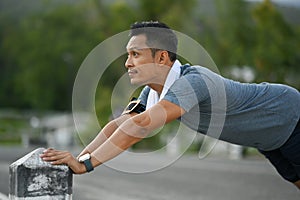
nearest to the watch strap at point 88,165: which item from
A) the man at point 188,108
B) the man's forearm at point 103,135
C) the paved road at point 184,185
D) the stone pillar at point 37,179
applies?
the man at point 188,108

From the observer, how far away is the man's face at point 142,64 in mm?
4254

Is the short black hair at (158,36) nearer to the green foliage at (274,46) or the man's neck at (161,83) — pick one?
the man's neck at (161,83)

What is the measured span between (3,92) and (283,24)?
6094 centimetres

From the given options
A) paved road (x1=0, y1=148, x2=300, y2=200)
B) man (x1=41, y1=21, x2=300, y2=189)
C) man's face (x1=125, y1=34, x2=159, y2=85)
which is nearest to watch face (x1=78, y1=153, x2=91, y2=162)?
man (x1=41, y1=21, x2=300, y2=189)

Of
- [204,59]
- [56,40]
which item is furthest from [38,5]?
[204,59]

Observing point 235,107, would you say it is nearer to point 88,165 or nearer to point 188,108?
point 188,108

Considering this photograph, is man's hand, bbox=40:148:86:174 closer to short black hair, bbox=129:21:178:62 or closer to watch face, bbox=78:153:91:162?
watch face, bbox=78:153:91:162

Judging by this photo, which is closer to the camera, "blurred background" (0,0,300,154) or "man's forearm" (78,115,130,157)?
"man's forearm" (78,115,130,157)

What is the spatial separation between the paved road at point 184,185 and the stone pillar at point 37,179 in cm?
605

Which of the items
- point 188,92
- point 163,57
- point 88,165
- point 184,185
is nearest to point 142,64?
point 163,57

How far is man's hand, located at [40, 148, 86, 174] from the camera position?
3.93 metres

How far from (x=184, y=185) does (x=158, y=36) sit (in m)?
8.18

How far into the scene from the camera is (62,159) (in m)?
3.95

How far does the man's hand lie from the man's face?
0.66m
